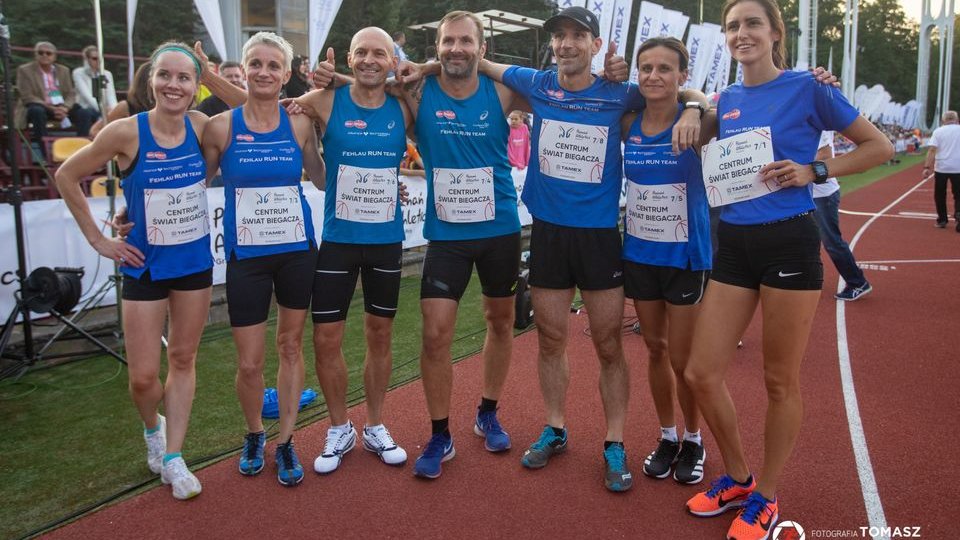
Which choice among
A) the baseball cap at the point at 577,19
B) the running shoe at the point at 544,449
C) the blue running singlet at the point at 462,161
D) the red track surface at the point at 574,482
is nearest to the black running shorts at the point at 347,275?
the blue running singlet at the point at 462,161

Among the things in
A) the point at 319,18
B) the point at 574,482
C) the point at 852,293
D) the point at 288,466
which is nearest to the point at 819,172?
the point at 574,482

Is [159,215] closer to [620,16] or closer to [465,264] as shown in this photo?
[465,264]

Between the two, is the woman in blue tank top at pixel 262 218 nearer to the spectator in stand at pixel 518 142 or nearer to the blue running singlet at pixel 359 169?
the blue running singlet at pixel 359 169

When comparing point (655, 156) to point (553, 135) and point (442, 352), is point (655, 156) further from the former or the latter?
point (442, 352)

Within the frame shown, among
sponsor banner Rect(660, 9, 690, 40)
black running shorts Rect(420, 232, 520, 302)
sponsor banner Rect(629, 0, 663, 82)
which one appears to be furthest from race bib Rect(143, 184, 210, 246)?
sponsor banner Rect(660, 9, 690, 40)

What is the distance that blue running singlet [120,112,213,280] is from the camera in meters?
3.20

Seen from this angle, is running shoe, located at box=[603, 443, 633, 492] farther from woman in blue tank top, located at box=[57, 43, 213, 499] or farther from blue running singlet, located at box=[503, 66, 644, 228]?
woman in blue tank top, located at box=[57, 43, 213, 499]

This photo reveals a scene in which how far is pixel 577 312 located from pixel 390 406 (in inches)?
122

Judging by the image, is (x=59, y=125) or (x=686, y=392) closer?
(x=686, y=392)

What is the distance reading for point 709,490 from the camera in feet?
10.6

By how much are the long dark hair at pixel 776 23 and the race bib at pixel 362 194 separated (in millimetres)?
1723

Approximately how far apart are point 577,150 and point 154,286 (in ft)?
6.82

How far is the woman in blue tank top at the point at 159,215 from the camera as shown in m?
3.19

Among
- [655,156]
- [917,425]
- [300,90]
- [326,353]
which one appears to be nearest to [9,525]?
[326,353]
